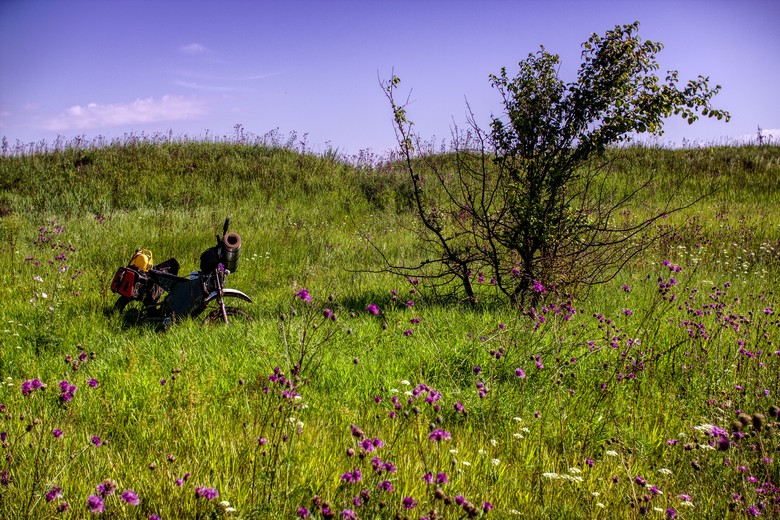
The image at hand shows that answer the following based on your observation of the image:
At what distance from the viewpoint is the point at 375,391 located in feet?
11.6

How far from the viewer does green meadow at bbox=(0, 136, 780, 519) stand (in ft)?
7.09

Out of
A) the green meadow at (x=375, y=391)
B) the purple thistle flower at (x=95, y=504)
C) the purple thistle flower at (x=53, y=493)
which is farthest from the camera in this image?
the green meadow at (x=375, y=391)

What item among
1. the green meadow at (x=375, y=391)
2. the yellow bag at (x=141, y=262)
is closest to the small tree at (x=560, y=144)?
the green meadow at (x=375, y=391)

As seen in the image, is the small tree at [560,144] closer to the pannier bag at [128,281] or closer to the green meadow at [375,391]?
the green meadow at [375,391]

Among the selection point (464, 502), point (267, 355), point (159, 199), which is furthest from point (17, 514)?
point (159, 199)

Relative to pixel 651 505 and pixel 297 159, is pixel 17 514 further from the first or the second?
pixel 297 159

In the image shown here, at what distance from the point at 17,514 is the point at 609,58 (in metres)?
5.85

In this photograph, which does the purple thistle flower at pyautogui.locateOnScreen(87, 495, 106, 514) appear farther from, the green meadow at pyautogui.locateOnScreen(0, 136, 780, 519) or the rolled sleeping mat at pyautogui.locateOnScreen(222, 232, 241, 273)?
the rolled sleeping mat at pyautogui.locateOnScreen(222, 232, 241, 273)

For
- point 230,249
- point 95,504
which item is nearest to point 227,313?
point 230,249

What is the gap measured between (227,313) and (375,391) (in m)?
2.33

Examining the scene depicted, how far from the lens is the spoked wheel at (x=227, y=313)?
4.98 meters

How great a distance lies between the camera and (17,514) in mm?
1944

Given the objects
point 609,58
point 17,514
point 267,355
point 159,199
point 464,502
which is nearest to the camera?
point 464,502

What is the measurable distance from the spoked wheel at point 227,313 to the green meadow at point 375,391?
0.14 m
